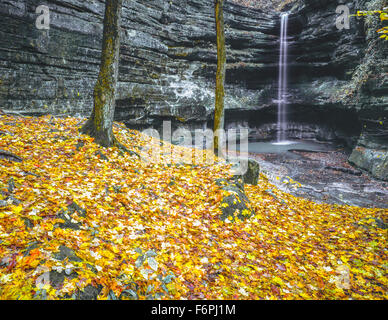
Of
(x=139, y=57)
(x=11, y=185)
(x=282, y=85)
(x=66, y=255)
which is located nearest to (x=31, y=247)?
(x=66, y=255)

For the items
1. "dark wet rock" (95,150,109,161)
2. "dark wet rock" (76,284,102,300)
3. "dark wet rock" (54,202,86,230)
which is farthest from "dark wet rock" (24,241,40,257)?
"dark wet rock" (95,150,109,161)

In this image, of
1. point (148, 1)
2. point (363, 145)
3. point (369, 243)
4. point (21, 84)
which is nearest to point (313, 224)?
point (369, 243)

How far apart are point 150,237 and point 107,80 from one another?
505 centimetres

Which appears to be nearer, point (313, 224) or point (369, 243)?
point (369, 243)

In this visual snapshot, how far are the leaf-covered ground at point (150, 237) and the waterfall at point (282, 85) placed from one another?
16.0 metres

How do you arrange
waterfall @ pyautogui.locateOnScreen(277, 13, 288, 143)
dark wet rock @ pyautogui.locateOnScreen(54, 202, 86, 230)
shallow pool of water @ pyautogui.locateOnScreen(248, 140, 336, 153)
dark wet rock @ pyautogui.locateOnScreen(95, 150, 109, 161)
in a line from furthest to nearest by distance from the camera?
1. waterfall @ pyautogui.locateOnScreen(277, 13, 288, 143)
2. shallow pool of water @ pyautogui.locateOnScreen(248, 140, 336, 153)
3. dark wet rock @ pyautogui.locateOnScreen(95, 150, 109, 161)
4. dark wet rock @ pyautogui.locateOnScreen(54, 202, 86, 230)

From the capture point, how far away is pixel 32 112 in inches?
389

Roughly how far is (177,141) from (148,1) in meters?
9.10

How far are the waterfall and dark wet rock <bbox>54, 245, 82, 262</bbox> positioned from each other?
21334 millimetres

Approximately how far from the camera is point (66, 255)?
2.81 metres

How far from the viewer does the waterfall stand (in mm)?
19875

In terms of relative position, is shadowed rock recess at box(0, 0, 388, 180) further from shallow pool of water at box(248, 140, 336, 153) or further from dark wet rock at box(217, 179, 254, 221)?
dark wet rock at box(217, 179, 254, 221)

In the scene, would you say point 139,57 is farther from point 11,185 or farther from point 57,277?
point 57,277
